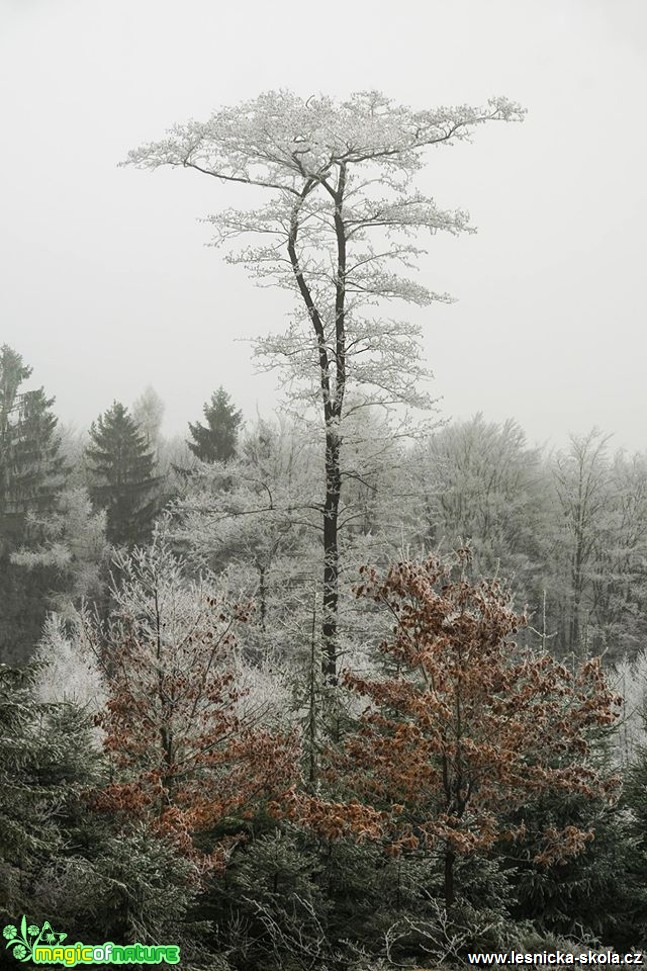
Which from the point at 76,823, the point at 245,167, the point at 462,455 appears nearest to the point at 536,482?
the point at 462,455

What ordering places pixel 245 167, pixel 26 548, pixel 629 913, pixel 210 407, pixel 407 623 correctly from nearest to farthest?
pixel 407 623 → pixel 629 913 → pixel 245 167 → pixel 26 548 → pixel 210 407

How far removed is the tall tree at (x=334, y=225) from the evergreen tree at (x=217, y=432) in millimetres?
21671

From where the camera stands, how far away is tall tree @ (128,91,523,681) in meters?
12.1

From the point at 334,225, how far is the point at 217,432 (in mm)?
22749

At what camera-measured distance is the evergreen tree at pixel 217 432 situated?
35.0 m

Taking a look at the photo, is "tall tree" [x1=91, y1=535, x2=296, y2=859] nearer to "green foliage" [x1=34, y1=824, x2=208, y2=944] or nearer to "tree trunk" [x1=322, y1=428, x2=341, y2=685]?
"green foliage" [x1=34, y1=824, x2=208, y2=944]

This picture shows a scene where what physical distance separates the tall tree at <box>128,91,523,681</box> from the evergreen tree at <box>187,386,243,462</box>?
2167cm

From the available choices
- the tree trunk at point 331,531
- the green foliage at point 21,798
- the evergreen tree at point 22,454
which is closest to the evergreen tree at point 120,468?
the evergreen tree at point 22,454

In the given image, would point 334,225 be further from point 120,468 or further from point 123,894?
point 120,468

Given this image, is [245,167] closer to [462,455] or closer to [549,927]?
[549,927]

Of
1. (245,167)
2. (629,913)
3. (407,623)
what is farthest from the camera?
(245,167)

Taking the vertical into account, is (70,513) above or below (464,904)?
above

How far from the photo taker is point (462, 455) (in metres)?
34.3

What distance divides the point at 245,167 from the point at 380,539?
21.5 feet
